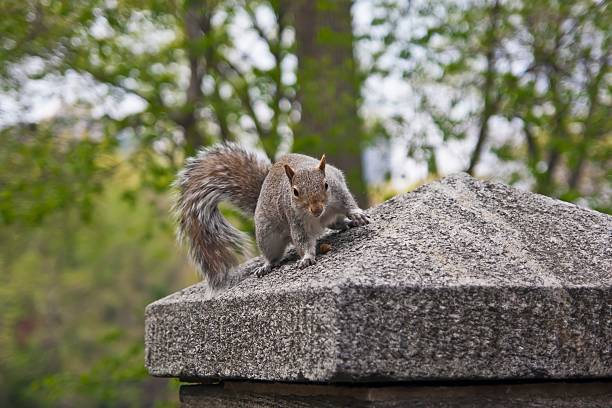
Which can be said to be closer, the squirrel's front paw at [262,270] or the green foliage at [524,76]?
the squirrel's front paw at [262,270]

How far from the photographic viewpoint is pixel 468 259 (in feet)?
4.94

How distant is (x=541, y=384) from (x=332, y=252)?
50cm

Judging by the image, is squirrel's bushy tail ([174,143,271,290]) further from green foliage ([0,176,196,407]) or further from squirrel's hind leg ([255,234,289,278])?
green foliage ([0,176,196,407])

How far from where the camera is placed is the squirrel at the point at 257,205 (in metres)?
1.98

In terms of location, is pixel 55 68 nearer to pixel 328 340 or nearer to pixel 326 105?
pixel 326 105

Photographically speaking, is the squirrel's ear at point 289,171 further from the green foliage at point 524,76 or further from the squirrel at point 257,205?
the green foliage at point 524,76

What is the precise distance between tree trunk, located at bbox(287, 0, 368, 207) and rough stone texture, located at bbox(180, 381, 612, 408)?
347 centimetres

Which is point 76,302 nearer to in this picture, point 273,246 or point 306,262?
point 273,246

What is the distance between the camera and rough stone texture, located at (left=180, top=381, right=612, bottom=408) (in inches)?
55.6

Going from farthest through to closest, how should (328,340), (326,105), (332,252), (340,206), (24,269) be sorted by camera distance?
(24,269), (326,105), (340,206), (332,252), (328,340)

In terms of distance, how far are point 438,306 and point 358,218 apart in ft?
1.91

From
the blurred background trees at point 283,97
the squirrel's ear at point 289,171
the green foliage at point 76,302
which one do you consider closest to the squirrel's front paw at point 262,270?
the squirrel's ear at point 289,171

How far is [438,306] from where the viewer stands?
1.38 meters

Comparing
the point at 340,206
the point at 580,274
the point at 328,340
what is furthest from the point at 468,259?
the point at 340,206
